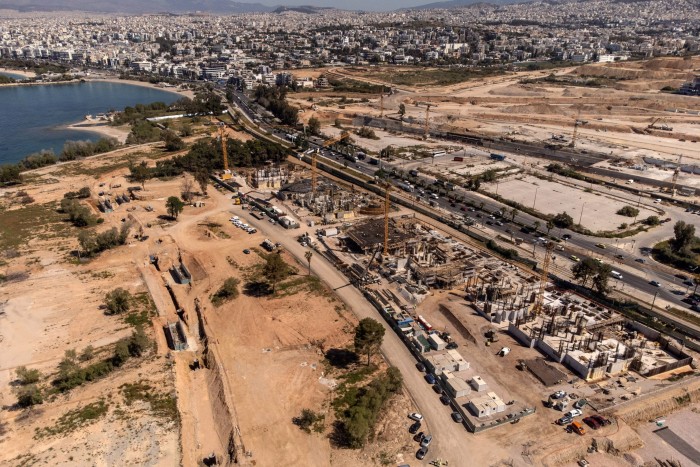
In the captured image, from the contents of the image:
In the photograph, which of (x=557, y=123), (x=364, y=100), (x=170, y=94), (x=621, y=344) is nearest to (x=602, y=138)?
(x=557, y=123)

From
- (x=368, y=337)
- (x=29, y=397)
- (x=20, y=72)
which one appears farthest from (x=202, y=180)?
(x=20, y=72)

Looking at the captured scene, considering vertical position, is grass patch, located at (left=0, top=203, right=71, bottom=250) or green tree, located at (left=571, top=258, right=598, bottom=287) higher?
green tree, located at (left=571, top=258, right=598, bottom=287)

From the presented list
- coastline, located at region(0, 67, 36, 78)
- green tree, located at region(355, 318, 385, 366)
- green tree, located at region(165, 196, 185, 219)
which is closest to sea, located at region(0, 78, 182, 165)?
coastline, located at region(0, 67, 36, 78)

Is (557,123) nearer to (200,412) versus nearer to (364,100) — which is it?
(364,100)

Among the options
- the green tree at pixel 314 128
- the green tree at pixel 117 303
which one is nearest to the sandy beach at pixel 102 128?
the green tree at pixel 314 128

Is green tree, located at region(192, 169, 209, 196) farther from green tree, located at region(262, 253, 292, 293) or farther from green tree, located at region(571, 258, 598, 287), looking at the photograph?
green tree, located at region(571, 258, 598, 287)

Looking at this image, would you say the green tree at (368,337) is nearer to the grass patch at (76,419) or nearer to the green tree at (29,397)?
the grass patch at (76,419)

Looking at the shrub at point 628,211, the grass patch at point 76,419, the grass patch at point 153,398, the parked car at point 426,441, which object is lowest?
the grass patch at point 76,419
